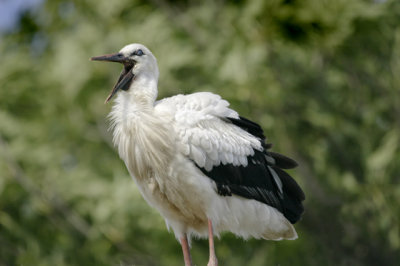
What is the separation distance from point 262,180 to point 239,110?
5.38 meters

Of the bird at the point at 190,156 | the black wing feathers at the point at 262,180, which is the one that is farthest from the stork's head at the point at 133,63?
the black wing feathers at the point at 262,180

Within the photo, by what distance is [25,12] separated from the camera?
1677 centimetres

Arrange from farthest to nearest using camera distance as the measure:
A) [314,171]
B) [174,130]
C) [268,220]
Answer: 1. [314,171]
2. [268,220]
3. [174,130]

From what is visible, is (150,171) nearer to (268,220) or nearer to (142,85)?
(142,85)

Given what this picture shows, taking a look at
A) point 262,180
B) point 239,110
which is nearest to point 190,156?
point 262,180

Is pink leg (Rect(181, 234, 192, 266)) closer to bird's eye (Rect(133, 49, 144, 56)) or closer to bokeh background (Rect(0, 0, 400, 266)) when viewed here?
bird's eye (Rect(133, 49, 144, 56))

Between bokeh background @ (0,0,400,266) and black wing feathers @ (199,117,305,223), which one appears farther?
bokeh background @ (0,0,400,266)

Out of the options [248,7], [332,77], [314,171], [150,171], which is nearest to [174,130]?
[150,171]

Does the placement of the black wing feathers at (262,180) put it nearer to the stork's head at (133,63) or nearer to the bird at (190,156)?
the bird at (190,156)

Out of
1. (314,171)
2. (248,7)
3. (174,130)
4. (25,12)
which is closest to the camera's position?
(174,130)

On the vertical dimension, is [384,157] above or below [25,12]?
above

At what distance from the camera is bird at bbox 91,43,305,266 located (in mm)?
5859

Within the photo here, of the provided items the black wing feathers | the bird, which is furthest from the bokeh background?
the bird

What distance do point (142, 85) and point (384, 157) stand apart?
287 inches
